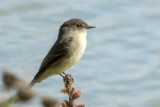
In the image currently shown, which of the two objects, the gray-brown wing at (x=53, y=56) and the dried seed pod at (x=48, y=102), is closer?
the dried seed pod at (x=48, y=102)

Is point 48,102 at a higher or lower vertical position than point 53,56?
lower

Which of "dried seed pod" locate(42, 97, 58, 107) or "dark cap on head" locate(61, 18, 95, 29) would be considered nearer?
"dried seed pod" locate(42, 97, 58, 107)

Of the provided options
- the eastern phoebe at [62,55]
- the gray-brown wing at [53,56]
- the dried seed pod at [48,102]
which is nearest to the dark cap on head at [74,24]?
the eastern phoebe at [62,55]

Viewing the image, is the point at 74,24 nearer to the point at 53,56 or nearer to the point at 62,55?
the point at 62,55

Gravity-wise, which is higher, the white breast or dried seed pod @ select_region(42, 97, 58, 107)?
the white breast

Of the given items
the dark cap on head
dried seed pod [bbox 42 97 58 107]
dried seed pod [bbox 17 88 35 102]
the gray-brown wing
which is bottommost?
dried seed pod [bbox 42 97 58 107]

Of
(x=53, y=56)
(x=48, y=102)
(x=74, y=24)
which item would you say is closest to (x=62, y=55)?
(x=53, y=56)

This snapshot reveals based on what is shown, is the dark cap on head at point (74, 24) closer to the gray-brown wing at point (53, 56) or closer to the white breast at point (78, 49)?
the white breast at point (78, 49)

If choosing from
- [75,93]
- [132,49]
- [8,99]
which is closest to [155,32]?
[132,49]

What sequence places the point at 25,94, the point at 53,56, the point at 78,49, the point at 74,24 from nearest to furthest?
the point at 25,94 < the point at 53,56 < the point at 78,49 < the point at 74,24

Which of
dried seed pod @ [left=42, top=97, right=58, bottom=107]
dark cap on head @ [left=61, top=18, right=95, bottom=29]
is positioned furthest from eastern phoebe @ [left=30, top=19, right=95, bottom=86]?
dried seed pod @ [left=42, top=97, right=58, bottom=107]

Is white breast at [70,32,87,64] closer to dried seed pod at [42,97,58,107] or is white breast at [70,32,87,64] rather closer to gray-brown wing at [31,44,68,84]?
gray-brown wing at [31,44,68,84]
